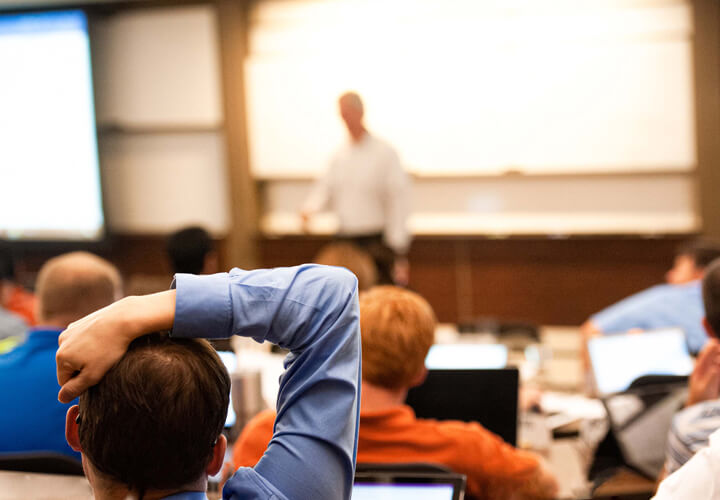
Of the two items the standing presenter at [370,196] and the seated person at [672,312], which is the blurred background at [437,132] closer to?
the standing presenter at [370,196]

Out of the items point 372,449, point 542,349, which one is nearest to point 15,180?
point 542,349

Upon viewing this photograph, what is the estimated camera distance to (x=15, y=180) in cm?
747

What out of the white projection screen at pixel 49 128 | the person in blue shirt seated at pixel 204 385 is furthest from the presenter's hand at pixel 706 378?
the white projection screen at pixel 49 128

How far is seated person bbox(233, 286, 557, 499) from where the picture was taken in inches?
68.9

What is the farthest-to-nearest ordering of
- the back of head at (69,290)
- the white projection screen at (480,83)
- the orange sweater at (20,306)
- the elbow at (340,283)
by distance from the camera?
the white projection screen at (480,83) → the orange sweater at (20,306) → the back of head at (69,290) → the elbow at (340,283)

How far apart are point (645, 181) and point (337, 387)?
17.5ft

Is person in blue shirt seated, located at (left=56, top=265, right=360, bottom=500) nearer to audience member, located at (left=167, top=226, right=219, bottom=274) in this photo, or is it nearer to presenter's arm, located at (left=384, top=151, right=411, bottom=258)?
audience member, located at (left=167, top=226, right=219, bottom=274)

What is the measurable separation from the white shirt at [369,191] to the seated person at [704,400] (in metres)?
3.54

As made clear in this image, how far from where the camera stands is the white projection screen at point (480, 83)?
18.8ft

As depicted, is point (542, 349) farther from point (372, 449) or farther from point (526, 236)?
point (526, 236)

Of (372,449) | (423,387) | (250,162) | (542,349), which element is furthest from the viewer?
(250,162)

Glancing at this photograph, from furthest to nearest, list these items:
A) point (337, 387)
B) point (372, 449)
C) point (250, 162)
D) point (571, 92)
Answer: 1. point (250, 162)
2. point (571, 92)
3. point (372, 449)
4. point (337, 387)

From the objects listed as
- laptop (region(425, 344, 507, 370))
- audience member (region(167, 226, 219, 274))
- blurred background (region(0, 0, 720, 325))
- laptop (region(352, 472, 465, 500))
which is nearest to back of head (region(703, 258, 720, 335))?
laptop (region(352, 472, 465, 500))

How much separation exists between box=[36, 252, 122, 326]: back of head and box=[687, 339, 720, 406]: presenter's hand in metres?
1.64
